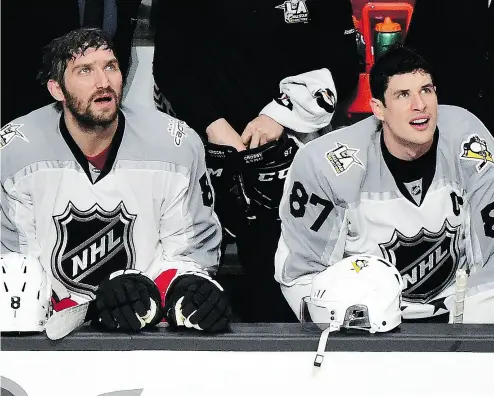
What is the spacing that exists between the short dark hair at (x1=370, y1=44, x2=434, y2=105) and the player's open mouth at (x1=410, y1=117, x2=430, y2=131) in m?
0.10

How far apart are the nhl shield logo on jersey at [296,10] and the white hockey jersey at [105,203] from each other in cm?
47

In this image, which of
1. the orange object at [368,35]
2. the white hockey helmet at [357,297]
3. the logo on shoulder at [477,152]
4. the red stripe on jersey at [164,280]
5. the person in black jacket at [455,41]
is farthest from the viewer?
the orange object at [368,35]

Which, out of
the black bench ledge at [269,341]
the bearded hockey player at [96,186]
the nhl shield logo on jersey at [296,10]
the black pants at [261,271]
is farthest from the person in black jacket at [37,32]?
the black bench ledge at [269,341]

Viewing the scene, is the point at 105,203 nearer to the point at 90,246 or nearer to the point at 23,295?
the point at 90,246

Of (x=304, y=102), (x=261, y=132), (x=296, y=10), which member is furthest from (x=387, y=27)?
(x=261, y=132)

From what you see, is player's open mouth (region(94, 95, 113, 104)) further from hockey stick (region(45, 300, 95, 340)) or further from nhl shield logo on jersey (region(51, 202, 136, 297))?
hockey stick (region(45, 300, 95, 340))

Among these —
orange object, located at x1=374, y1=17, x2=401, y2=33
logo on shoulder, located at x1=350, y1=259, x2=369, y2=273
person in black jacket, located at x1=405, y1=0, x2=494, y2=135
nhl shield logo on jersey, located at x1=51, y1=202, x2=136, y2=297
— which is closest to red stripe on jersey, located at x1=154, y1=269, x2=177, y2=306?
nhl shield logo on jersey, located at x1=51, y1=202, x2=136, y2=297

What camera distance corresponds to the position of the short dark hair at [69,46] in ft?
9.50

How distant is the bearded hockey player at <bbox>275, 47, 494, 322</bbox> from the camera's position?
2.83 metres

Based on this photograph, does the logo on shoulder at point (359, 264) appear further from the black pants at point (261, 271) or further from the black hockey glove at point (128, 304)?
the black pants at point (261, 271)

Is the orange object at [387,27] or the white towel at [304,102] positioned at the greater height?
the orange object at [387,27]

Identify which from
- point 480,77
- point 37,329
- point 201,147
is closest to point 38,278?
point 37,329

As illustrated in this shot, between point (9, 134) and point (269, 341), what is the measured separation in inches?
40.1
